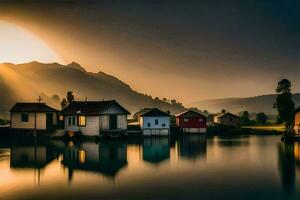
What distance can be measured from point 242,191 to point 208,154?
74.0ft

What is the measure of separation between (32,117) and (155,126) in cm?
2344

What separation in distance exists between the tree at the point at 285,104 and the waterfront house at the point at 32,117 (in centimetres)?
4037

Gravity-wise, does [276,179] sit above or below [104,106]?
below

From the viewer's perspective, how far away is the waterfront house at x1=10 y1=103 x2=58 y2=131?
76.8 meters

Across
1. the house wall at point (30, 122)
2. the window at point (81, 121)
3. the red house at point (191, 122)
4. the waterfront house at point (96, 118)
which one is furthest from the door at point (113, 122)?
the red house at point (191, 122)

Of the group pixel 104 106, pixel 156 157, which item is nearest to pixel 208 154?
pixel 156 157

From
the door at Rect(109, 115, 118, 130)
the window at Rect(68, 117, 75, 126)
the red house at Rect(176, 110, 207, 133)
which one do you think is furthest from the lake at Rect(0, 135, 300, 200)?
the red house at Rect(176, 110, 207, 133)

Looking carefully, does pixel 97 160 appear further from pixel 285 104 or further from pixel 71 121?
pixel 285 104

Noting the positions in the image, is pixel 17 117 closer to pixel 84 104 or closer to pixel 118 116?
pixel 84 104

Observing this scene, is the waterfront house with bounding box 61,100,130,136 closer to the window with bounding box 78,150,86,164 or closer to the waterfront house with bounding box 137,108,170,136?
the waterfront house with bounding box 137,108,170,136

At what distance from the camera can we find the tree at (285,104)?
249ft

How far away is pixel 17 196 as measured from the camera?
27203 mm

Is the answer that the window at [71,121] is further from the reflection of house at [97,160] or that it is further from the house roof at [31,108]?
the reflection of house at [97,160]

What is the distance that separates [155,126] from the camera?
279ft
